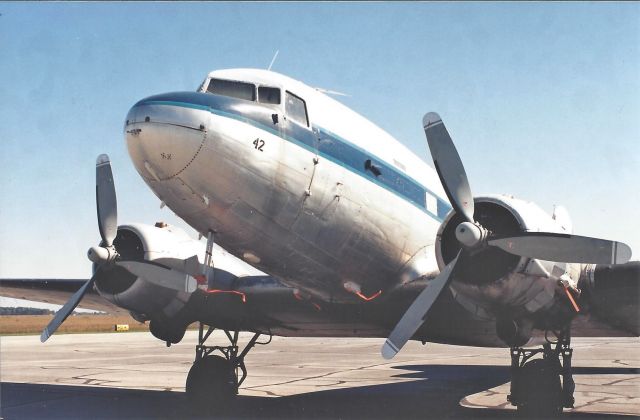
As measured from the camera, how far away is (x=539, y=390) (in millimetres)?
10312

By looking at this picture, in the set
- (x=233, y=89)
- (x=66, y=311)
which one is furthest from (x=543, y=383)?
(x=66, y=311)

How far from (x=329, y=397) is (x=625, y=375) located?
1019 cm

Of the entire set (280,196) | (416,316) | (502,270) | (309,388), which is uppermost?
(280,196)

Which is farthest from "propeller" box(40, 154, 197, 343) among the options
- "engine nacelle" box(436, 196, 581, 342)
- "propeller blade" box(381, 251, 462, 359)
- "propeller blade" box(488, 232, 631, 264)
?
"propeller blade" box(488, 232, 631, 264)

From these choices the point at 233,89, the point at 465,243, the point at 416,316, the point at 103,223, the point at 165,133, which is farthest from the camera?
the point at 103,223

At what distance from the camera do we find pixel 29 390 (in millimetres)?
15539

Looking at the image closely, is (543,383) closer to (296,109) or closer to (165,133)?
(296,109)

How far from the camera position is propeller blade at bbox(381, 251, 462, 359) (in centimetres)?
904

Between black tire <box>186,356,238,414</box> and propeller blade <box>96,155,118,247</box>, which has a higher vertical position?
propeller blade <box>96,155,118,247</box>

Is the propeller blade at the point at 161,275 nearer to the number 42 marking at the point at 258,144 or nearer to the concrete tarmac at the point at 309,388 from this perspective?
the number 42 marking at the point at 258,144

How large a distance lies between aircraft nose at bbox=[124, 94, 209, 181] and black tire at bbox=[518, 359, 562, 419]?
6199mm

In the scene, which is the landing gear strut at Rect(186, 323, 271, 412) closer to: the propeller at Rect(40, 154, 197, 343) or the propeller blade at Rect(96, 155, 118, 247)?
the propeller at Rect(40, 154, 197, 343)

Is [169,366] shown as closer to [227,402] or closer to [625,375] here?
[227,402]

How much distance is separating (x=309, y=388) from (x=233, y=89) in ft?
29.3
